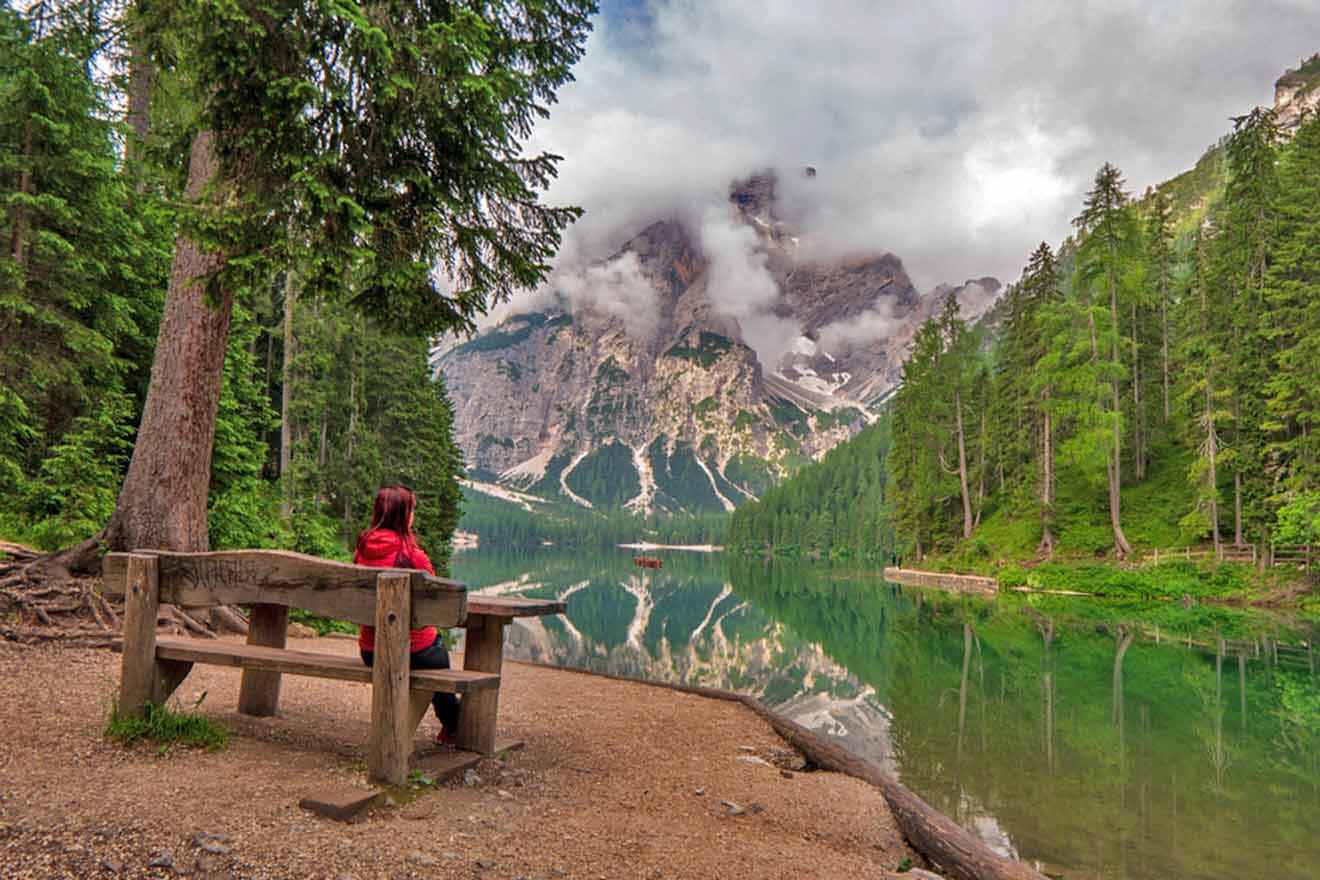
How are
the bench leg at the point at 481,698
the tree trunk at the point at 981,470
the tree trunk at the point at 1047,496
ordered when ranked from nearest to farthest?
the bench leg at the point at 481,698
the tree trunk at the point at 1047,496
the tree trunk at the point at 981,470

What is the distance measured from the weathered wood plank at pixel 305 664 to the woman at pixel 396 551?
160 mm

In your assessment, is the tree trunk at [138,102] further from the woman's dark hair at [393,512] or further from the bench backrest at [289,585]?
the woman's dark hair at [393,512]

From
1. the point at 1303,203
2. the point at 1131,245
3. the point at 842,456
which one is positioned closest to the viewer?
the point at 1303,203

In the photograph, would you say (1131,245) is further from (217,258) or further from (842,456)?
(842,456)

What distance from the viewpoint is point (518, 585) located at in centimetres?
5622

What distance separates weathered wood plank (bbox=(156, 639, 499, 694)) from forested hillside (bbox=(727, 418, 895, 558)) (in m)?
87.4

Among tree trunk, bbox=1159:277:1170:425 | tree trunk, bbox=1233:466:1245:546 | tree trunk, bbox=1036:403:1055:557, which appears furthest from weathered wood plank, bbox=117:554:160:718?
tree trunk, bbox=1159:277:1170:425

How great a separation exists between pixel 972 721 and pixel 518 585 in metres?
47.9

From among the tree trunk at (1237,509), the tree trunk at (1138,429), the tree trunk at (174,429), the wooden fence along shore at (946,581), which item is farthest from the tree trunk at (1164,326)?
the tree trunk at (174,429)

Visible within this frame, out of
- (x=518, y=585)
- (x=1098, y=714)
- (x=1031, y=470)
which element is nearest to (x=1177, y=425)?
(x=1031, y=470)

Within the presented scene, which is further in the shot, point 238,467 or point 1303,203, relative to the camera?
point 1303,203

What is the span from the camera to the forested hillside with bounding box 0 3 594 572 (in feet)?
22.5

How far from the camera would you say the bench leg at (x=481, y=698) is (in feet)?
17.9

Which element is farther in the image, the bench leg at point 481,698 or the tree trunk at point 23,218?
the tree trunk at point 23,218
